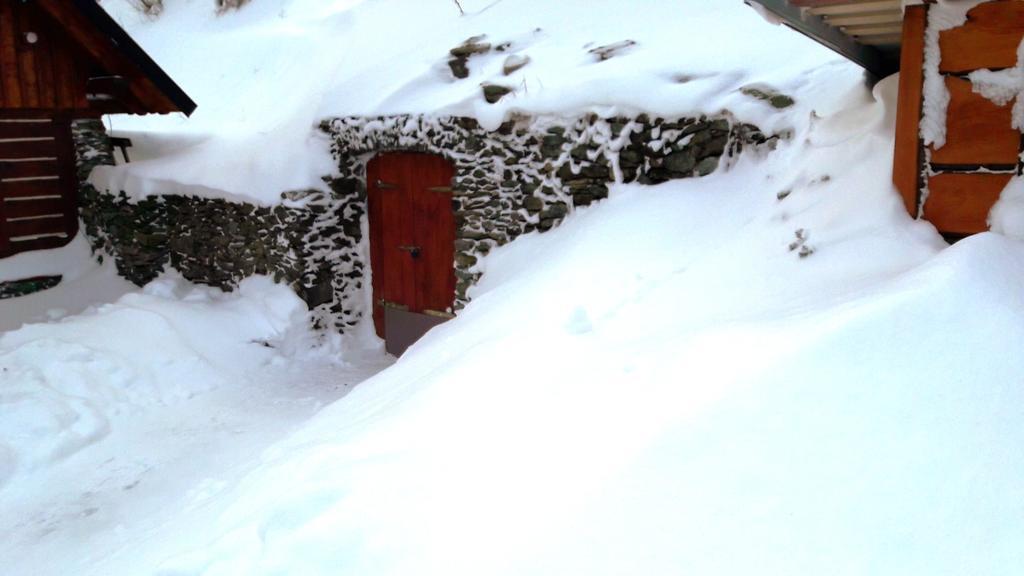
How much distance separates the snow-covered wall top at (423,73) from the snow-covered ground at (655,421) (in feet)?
0.55

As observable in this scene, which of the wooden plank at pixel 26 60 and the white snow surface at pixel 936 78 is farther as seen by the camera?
the wooden plank at pixel 26 60

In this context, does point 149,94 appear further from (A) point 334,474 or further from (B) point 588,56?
(A) point 334,474

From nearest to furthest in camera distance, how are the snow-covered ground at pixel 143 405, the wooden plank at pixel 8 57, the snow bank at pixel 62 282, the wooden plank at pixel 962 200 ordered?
the wooden plank at pixel 962 200 < the snow-covered ground at pixel 143 405 < the wooden plank at pixel 8 57 < the snow bank at pixel 62 282

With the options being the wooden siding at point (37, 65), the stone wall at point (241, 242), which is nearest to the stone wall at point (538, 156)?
the stone wall at point (241, 242)

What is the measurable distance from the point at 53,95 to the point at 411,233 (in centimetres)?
374

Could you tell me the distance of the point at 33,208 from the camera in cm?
884

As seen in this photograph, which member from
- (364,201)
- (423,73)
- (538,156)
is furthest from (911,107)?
(364,201)

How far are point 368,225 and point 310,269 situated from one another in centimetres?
77

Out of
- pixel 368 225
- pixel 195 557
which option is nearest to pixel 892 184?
pixel 195 557

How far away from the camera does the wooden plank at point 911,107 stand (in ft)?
10.2

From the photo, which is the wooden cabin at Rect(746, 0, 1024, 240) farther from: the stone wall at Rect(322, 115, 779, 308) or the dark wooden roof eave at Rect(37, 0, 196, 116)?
the dark wooden roof eave at Rect(37, 0, 196, 116)

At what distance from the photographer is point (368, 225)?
318 inches

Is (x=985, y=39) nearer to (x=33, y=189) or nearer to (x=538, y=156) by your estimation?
(x=538, y=156)

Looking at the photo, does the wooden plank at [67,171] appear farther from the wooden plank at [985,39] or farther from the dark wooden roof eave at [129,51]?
the wooden plank at [985,39]
